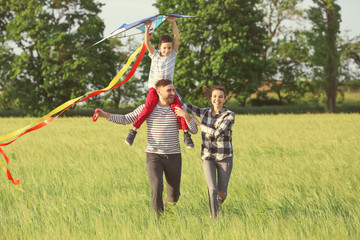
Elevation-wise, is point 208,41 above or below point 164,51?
above

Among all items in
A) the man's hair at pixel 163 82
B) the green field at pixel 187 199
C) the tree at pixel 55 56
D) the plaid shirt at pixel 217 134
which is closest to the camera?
the green field at pixel 187 199

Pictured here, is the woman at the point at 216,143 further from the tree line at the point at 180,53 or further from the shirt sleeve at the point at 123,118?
the tree line at the point at 180,53

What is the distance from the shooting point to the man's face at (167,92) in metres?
5.13

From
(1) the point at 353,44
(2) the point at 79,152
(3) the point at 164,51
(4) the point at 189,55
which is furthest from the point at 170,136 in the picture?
(1) the point at 353,44

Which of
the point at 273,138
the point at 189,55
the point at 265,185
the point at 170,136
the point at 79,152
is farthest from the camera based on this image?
the point at 189,55

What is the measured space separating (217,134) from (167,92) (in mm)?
779

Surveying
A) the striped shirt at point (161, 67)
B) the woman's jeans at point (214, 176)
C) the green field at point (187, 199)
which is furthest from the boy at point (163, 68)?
the green field at point (187, 199)

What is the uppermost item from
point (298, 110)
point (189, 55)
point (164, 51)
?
point (189, 55)

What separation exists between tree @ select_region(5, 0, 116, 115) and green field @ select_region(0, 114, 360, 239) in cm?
2539

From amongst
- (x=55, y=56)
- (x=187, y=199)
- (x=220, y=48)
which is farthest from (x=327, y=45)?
(x=187, y=199)

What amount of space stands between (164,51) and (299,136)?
11420 mm

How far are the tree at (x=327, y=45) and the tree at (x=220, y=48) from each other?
4461mm

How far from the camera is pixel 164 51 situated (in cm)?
551

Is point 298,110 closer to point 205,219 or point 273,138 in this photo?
point 273,138
